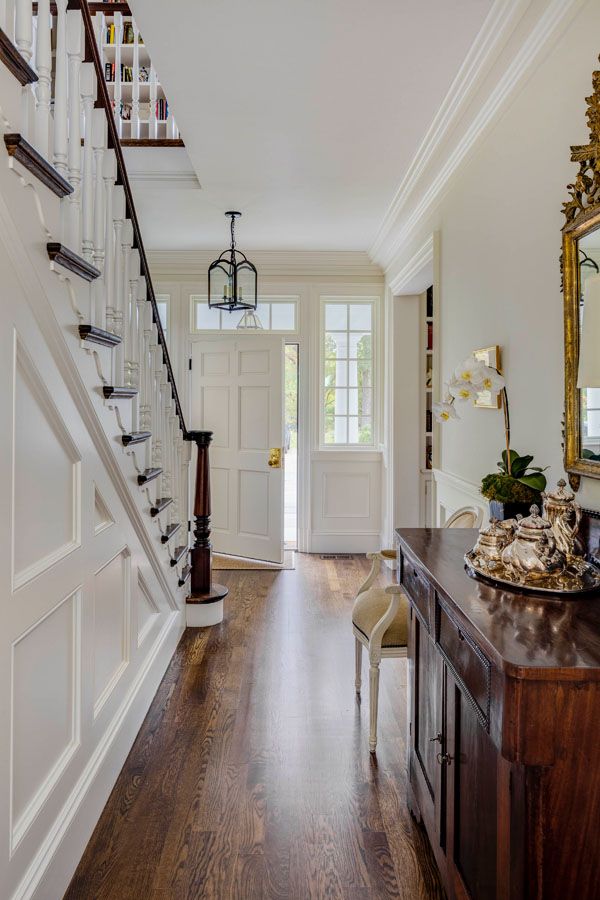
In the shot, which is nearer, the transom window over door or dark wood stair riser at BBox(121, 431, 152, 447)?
dark wood stair riser at BBox(121, 431, 152, 447)

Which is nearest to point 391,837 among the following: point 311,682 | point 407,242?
point 311,682

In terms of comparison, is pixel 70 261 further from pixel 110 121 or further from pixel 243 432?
pixel 243 432

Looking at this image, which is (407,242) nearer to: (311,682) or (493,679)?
(311,682)

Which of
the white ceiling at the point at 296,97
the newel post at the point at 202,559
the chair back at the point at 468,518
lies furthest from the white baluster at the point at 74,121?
the newel post at the point at 202,559

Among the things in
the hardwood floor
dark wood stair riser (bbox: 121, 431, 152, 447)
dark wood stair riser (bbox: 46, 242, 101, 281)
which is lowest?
the hardwood floor

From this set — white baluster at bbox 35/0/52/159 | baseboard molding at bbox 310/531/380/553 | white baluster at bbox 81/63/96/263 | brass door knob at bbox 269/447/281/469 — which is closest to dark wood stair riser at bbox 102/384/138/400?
white baluster at bbox 81/63/96/263

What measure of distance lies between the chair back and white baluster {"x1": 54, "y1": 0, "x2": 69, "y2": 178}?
1.78m

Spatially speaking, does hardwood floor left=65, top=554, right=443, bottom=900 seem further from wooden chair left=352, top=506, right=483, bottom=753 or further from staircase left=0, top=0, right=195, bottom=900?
wooden chair left=352, top=506, right=483, bottom=753

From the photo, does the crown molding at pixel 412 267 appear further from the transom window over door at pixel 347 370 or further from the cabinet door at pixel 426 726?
the cabinet door at pixel 426 726

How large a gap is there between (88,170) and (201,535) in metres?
2.30

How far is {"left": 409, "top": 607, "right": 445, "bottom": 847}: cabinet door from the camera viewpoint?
1496 millimetres

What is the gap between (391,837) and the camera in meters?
1.83

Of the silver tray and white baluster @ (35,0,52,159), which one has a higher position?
white baluster @ (35,0,52,159)

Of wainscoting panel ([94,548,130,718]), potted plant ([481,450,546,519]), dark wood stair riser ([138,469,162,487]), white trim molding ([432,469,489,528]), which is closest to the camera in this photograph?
potted plant ([481,450,546,519])
